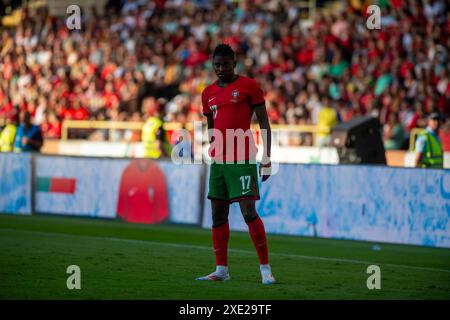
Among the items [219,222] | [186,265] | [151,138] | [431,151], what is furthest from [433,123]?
[151,138]

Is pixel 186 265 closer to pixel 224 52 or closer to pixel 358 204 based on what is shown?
pixel 224 52

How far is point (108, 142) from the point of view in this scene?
86.4ft

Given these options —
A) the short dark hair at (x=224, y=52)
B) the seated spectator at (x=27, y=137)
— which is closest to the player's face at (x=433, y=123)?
the short dark hair at (x=224, y=52)

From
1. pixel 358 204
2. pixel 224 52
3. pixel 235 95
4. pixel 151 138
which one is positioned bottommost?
pixel 358 204

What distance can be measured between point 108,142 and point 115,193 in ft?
25.5

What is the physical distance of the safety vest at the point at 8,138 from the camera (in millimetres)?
23000

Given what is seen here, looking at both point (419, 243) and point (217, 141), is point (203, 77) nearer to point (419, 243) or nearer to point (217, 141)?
point (419, 243)

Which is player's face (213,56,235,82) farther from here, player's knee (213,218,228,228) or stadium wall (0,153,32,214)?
stadium wall (0,153,32,214)

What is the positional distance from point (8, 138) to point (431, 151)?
1030cm

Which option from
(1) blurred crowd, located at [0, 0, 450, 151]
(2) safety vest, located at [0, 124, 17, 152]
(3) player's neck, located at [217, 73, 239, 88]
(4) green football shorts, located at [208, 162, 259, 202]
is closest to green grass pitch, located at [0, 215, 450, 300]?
(4) green football shorts, located at [208, 162, 259, 202]

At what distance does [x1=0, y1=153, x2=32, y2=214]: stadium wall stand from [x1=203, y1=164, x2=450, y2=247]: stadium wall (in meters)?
4.85

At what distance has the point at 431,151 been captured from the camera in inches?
661

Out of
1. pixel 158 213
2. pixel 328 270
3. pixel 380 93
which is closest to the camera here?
pixel 328 270
